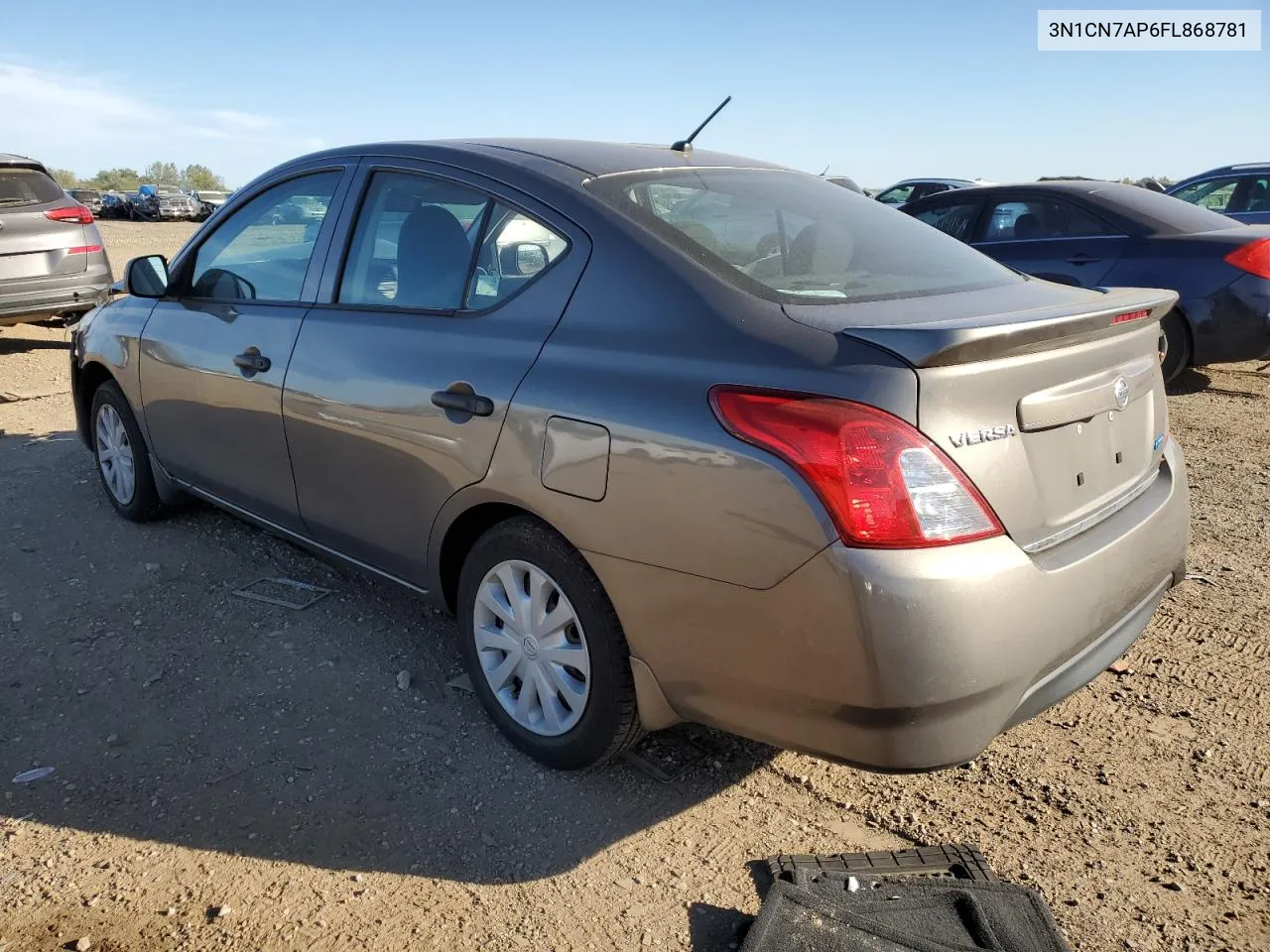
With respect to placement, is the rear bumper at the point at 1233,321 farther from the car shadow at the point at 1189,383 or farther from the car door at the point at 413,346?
the car door at the point at 413,346

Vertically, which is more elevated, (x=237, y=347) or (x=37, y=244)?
(x=37, y=244)

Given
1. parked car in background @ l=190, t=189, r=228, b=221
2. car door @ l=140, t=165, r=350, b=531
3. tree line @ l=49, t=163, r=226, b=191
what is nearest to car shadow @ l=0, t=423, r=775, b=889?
car door @ l=140, t=165, r=350, b=531

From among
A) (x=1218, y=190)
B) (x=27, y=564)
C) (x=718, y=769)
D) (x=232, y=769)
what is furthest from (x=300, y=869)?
(x=1218, y=190)

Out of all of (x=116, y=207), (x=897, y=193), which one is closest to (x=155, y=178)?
(x=116, y=207)

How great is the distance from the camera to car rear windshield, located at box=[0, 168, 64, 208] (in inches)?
353

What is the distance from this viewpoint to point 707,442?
7.43 feet

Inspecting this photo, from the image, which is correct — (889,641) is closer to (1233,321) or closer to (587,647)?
(587,647)

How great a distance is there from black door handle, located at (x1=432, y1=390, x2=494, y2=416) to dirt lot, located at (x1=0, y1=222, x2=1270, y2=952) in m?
1.03

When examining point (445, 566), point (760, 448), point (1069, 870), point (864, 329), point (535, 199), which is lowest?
point (1069, 870)

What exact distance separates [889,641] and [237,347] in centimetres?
283

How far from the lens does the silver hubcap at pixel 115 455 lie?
489 cm

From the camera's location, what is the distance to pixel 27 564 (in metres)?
4.49

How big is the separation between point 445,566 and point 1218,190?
11835 millimetres

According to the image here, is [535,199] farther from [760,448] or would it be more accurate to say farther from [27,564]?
[27,564]
